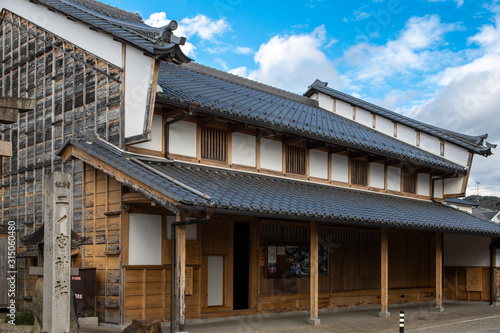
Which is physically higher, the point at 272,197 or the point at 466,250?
the point at 272,197

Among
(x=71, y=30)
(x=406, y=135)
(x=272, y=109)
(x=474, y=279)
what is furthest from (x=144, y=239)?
(x=474, y=279)

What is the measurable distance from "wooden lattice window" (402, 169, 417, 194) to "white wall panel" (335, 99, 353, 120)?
3819mm

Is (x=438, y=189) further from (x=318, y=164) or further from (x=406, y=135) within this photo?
(x=318, y=164)

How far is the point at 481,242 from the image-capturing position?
21.6 metres

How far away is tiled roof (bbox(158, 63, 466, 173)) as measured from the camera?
14641mm

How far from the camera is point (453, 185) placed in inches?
880

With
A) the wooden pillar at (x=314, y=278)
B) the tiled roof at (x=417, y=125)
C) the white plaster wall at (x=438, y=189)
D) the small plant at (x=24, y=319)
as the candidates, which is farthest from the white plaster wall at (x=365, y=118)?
the small plant at (x=24, y=319)

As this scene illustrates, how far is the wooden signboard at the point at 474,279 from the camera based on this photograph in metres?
21.4

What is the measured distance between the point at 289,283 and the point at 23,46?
36.3ft

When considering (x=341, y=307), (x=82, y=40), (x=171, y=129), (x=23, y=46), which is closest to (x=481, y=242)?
(x=341, y=307)

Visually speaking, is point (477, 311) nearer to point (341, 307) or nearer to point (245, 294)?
point (341, 307)

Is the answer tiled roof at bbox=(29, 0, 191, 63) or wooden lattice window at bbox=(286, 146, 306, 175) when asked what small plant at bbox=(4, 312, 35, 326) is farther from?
wooden lattice window at bbox=(286, 146, 306, 175)

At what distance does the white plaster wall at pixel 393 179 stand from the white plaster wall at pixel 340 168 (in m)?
2.44

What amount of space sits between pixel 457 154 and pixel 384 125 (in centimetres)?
328
